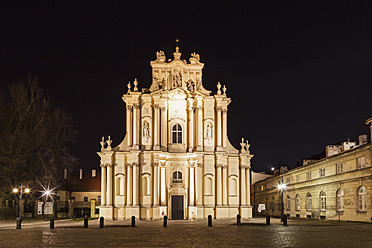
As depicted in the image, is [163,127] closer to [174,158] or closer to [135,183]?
[174,158]

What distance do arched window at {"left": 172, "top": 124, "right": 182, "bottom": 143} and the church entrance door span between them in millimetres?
5602

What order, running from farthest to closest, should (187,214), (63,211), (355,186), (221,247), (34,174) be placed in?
(63,211)
(34,174)
(187,214)
(355,186)
(221,247)

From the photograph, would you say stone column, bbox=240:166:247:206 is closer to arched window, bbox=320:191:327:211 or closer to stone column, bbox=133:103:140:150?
arched window, bbox=320:191:327:211

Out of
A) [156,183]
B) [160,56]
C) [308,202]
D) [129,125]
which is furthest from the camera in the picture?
[308,202]

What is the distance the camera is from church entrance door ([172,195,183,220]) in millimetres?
46250

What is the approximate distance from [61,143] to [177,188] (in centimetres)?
1491

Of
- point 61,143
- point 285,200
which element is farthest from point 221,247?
point 285,200

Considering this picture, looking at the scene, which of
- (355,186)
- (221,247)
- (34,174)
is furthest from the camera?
(34,174)

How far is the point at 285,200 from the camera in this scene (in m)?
60.6

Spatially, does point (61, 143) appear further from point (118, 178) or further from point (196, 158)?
point (196, 158)

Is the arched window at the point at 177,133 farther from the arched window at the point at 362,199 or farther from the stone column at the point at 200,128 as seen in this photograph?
the arched window at the point at 362,199

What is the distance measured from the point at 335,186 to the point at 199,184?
12737mm

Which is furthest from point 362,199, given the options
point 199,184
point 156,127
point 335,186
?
point 156,127

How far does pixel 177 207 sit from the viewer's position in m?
46.2
